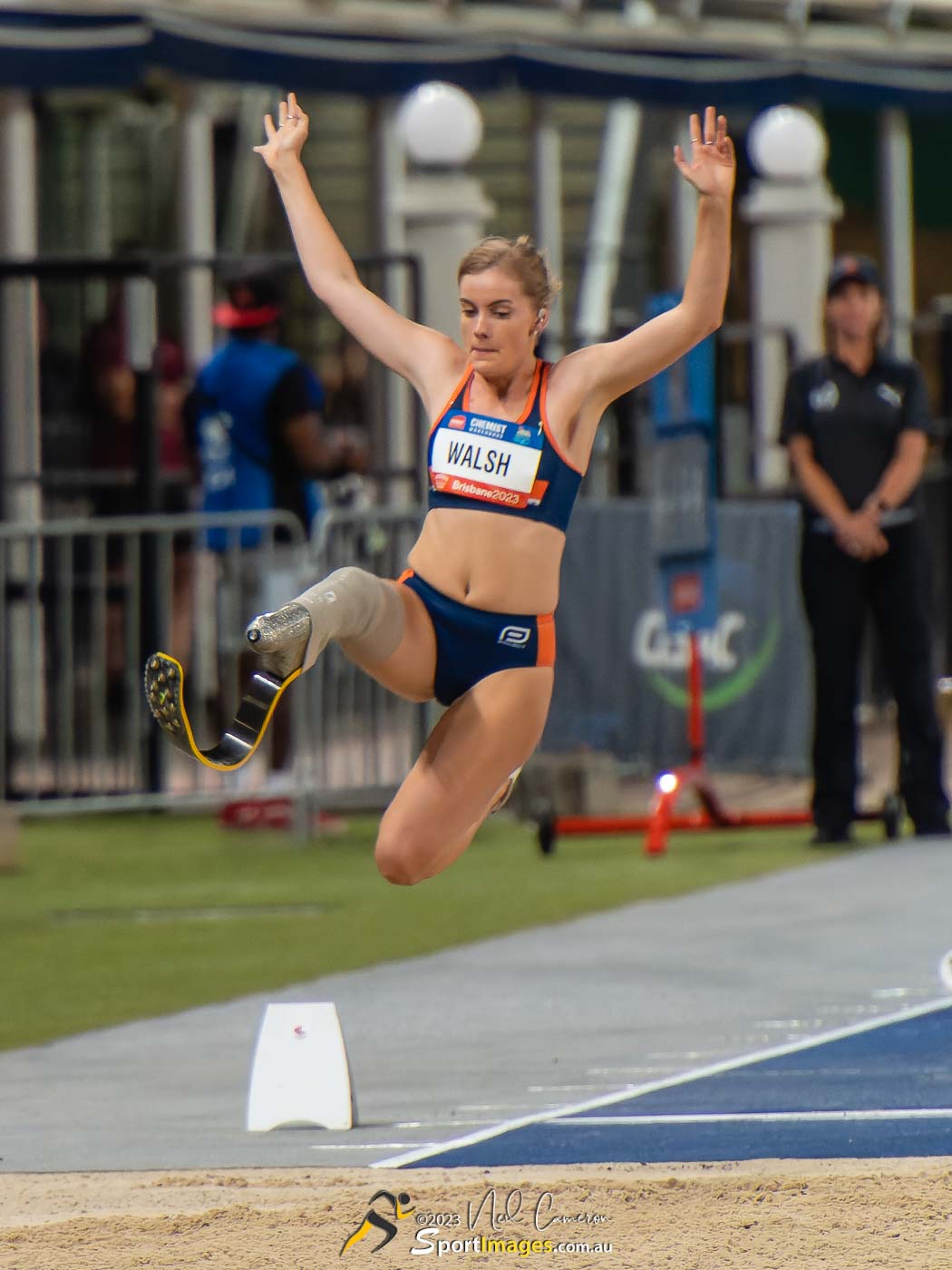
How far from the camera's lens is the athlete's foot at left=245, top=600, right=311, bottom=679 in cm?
584

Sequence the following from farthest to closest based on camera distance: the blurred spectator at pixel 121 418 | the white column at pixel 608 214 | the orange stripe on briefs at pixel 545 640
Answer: the white column at pixel 608 214 < the blurred spectator at pixel 121 418 < the orange stripe on briefs at pixel 545 640

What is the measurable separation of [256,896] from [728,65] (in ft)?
34.2

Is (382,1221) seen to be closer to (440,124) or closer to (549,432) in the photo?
(549,432)

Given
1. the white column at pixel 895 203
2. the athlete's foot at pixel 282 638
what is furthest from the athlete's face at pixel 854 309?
the white column at pixel 895 203

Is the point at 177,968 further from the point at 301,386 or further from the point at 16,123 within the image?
the point at 16,123

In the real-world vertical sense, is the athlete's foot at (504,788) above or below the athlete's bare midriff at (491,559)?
below

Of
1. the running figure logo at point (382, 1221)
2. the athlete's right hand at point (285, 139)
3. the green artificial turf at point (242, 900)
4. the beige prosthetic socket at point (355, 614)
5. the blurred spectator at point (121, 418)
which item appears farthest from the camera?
the blurred spectator at point (121, 418)

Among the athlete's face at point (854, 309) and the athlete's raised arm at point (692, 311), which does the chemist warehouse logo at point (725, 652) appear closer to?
the athlete's face at point (854, 309)

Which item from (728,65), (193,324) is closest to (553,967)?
(193,324)

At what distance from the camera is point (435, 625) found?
663 centimetres

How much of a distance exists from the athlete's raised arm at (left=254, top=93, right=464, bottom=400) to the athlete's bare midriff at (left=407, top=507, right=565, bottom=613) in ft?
1.22

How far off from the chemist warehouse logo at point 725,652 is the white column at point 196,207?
17.3ft

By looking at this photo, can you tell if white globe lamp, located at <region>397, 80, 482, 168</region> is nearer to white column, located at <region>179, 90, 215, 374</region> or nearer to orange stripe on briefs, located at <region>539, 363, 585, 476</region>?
white column, located at <region>179, 90, 215, 374</region>

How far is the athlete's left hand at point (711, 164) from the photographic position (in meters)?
6.36
